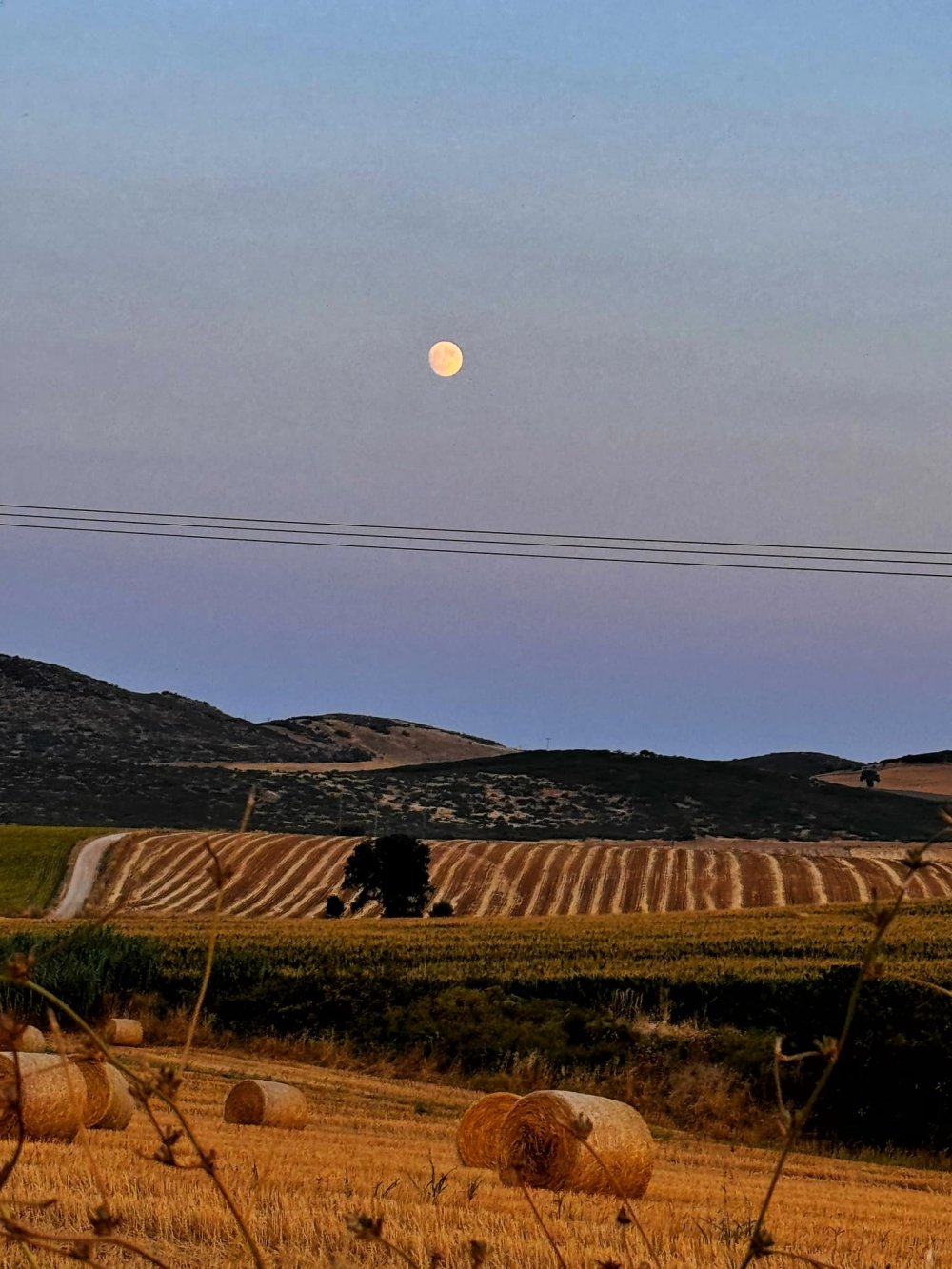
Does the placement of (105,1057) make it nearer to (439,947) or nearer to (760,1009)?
(760,1009)

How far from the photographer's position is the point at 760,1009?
33.2 meters

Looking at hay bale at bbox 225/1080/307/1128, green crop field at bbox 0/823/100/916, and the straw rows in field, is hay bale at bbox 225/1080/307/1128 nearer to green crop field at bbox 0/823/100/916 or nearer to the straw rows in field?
the straw rows in field

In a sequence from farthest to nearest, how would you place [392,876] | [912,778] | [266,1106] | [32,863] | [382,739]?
[382,739], [912,778], [32,863], [392,876], [266,1106]

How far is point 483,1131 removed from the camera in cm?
1554

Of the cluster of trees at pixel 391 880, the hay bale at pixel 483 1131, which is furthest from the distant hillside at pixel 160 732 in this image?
the hay bale at pixel 483 1131

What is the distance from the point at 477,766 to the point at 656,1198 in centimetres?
12488

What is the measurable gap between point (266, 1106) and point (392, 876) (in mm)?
48167

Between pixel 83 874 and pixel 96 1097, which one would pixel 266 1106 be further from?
pixel 83 874

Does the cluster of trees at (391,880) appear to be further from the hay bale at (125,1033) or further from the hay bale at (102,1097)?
the hay bale at (102,1097)

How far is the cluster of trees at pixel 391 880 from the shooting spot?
220 ft

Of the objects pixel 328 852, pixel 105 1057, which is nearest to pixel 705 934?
pixel 328 852

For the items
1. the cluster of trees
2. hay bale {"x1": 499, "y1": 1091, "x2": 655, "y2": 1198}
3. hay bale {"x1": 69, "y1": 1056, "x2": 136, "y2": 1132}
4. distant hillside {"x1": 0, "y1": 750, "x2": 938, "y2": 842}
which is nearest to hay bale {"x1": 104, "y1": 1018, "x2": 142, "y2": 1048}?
hay bale {"x1": 69, "y1": 1056, "x2": 136, "y2": 1132}

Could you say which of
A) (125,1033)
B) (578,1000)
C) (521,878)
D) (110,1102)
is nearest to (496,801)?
(521,878)

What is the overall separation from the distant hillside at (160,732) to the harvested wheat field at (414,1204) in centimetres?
11513
